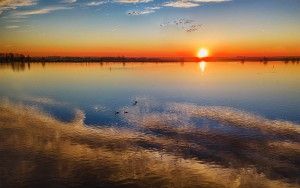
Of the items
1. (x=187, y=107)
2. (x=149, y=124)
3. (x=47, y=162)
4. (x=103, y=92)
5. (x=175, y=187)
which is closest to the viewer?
(x=175, y=187)

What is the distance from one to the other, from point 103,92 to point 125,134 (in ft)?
89.1

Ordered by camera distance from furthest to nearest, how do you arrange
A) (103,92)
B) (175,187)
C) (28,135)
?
(103,92)
(28,135)
(175,187)

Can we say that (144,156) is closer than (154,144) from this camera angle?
A: Yes

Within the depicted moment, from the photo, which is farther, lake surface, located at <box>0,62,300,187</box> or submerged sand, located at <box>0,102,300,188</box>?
lake surface, located at <box>0,62,300,187</box>

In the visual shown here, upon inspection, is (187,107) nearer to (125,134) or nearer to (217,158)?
(125,134)

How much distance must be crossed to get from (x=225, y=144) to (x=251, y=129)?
16.5ft

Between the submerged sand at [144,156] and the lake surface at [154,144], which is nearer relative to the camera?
the submerged sand at [144,156]

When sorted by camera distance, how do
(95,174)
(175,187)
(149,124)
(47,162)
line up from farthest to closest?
(149,124)
(47,162)
(95,174)
(175,187)

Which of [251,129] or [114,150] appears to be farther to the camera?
[251,129]

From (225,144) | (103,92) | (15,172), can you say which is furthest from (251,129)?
(103,92)

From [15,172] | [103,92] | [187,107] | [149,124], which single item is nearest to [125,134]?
[149,124]

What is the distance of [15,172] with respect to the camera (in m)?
19.7

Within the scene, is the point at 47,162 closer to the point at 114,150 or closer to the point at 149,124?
the point at 114,150

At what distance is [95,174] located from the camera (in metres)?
19.2
